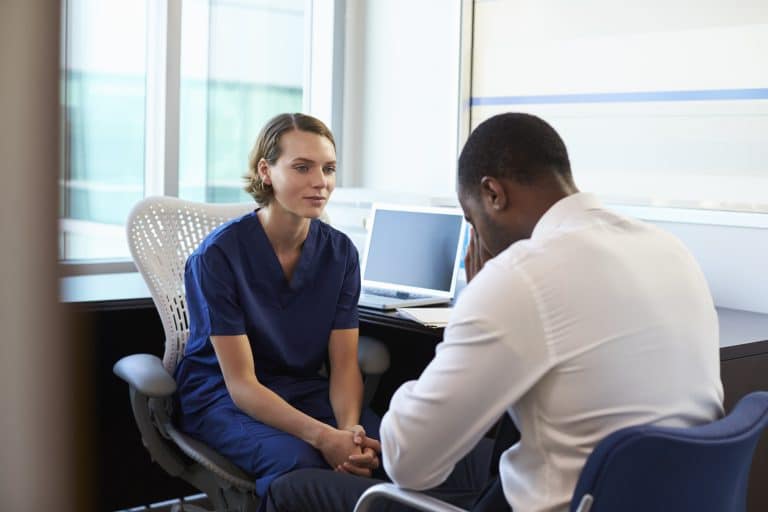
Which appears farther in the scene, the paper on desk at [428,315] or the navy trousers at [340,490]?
the paper on desk at [428,315]

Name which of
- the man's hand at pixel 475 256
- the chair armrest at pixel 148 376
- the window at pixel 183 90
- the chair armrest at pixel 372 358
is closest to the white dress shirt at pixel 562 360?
the man's hand at pixel 475 256

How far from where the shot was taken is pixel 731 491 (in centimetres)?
124

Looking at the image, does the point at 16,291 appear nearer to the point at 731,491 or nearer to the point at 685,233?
the point at 731,491

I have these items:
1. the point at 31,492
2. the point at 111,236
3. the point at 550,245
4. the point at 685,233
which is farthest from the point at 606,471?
the point at 111,236

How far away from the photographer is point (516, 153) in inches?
52.7

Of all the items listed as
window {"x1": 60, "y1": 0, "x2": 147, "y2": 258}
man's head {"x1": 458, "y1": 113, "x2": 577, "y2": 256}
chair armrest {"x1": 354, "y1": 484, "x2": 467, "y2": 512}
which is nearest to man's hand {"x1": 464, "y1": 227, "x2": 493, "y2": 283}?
man's head {"x1": 458, "y1": 113, "x2": 577, "y2": 256}

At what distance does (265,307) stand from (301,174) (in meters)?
0.32

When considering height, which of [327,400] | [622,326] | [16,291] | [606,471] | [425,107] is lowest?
[327,400]

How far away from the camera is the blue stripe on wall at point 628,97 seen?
2.64 meters

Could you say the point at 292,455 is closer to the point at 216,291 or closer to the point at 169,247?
the point at 216,291

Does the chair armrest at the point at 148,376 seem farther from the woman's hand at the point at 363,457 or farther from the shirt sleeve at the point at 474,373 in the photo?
the shirt sleeve at the point at 474,373

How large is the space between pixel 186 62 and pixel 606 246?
2688 mm

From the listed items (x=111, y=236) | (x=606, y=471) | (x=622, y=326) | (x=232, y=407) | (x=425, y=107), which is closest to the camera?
(x=606, y=471)

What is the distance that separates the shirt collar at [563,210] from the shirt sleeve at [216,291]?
36.2 inches
